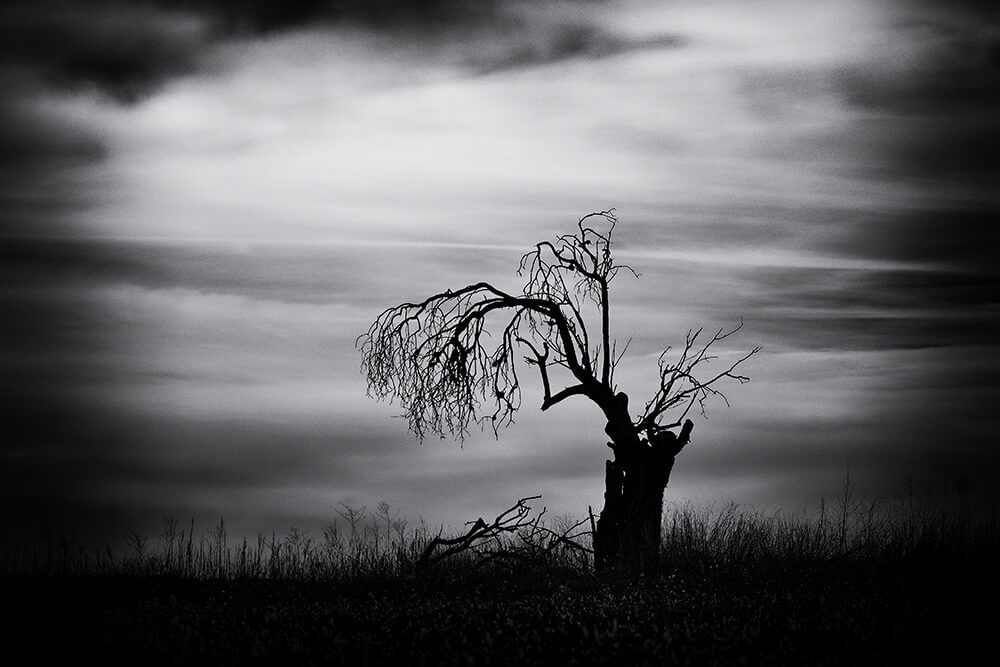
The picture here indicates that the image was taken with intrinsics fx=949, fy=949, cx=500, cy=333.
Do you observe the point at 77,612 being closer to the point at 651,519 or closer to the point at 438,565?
the point at 438,565

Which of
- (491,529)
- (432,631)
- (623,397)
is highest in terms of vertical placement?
(623,397)

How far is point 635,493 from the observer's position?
65.1 feet

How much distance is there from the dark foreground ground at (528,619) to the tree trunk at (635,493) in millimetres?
1771

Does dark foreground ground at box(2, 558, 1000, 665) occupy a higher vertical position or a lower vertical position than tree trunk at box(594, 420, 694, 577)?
lower

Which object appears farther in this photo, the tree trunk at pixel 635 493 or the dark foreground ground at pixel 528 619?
the tree trunk at pixel 635 493

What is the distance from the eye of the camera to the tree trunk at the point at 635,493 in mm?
19656

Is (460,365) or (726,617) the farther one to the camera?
(460,365)

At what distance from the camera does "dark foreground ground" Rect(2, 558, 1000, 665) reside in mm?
10234

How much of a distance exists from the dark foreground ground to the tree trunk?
1.77 meters

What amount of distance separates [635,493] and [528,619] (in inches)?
296

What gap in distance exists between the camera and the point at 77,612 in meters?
13.6

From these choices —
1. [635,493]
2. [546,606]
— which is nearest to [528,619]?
[546,606]

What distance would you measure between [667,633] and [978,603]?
509 centimetres

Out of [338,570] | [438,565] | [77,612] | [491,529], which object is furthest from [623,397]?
[77,612]
